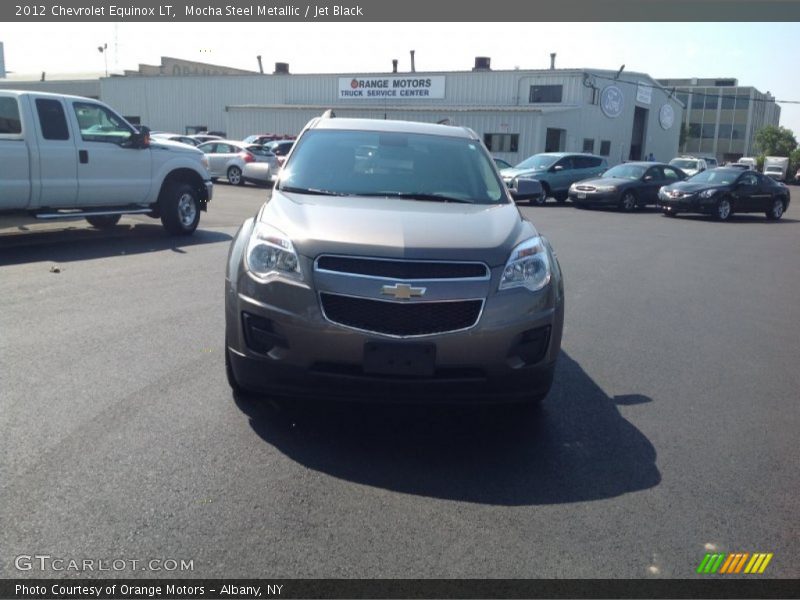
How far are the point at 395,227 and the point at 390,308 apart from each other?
1.91 ft

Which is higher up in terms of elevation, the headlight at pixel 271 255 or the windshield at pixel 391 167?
the windshield at pixel 391 167

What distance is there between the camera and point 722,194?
21.2 metres

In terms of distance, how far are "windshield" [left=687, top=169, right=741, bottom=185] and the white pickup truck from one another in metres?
15.2

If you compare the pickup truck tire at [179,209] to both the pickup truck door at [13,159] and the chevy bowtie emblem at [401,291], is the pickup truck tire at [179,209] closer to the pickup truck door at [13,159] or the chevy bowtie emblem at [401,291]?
the pickup truck door at [13,159]

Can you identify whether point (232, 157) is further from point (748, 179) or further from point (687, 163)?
point (687, 163)

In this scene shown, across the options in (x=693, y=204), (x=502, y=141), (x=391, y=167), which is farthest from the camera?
(x=502, y=141)

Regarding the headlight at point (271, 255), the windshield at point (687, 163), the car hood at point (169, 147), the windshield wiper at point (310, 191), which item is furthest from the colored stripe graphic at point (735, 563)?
the windshield at point (687, 163)

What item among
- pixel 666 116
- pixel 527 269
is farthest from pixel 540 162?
pixel 666 116

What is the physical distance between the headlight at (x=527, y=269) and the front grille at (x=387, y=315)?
0.37 meters

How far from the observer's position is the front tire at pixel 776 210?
22938 millimetres

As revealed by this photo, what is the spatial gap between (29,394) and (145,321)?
1.94 m

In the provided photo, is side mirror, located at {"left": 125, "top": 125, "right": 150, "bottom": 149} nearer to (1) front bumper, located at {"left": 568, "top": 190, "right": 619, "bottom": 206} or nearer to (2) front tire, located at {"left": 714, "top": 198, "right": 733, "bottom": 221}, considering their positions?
(1) front bumper, located at {"left": 568, "top": 190, "right": 619, "bottom": 206}

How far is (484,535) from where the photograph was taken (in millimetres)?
3297

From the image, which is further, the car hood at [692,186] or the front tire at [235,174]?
the front tire at [235,174]
